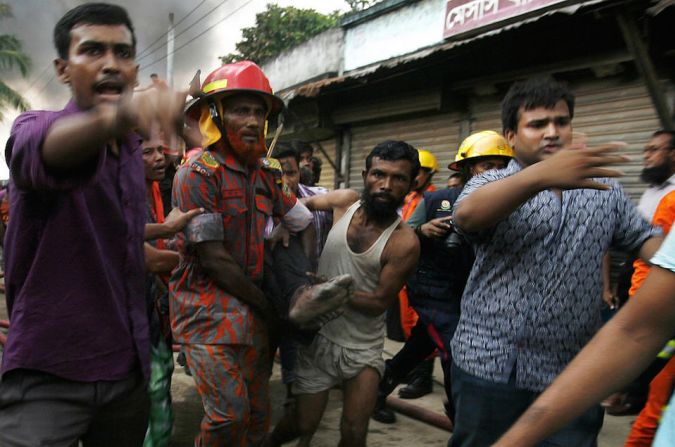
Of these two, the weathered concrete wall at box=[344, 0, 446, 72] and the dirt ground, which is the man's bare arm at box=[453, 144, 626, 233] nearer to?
the dirt ground

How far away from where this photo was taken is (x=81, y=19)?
1.72m

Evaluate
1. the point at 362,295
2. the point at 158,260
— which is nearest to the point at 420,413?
the point at 362,295

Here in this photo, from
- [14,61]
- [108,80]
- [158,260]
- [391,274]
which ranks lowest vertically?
[391,274]

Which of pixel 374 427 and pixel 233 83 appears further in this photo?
pixel 374 427

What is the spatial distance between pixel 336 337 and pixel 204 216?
1.00m

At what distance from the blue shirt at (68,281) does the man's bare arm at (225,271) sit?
2.42 ft

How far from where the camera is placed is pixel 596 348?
3.92 feet

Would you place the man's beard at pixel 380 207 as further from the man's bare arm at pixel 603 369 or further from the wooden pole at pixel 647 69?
the wooden pole at pixel 647 69

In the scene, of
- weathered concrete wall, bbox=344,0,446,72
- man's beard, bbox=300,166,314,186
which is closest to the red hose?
man's beard, bbox=300,166,314,186

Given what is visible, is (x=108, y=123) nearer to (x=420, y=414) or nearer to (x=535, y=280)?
(x=535, y=280)

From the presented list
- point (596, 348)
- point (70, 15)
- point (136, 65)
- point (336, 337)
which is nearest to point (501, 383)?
point (596, 348)

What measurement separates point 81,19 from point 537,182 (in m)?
1.38

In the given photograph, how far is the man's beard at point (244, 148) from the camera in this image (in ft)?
8.96

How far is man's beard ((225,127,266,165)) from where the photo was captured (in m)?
2.73
